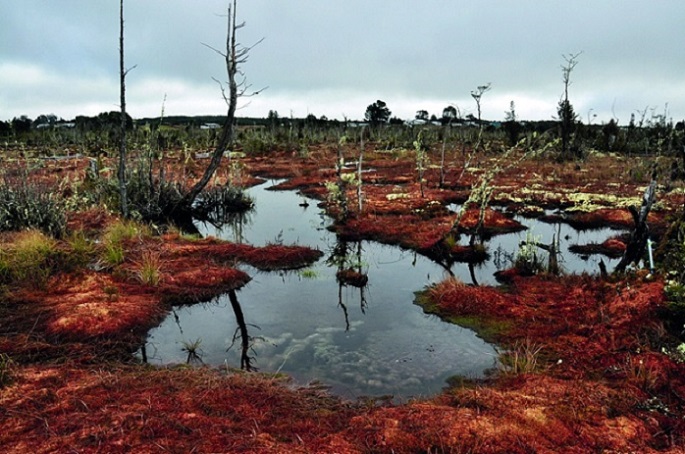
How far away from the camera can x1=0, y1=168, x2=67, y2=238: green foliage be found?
42.3ft

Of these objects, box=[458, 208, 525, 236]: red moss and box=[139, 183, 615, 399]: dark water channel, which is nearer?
box=[139, 183, 615, 399]: dark water channel

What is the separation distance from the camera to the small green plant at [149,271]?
396 inches

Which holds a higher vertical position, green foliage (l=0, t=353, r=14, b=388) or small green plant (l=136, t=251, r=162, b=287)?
small green plant (l=136, t=251, r=162, b=287)

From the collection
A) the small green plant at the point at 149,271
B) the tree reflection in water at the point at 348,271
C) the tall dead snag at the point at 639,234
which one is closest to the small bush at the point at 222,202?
the tree reflection in water at the point at 348,271

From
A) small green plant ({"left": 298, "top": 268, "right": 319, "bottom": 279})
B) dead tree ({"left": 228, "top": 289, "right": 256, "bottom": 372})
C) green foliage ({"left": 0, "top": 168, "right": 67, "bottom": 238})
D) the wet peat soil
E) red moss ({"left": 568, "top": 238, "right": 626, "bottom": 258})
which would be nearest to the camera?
the wet peat soil

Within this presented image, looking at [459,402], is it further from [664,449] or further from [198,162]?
[198,162]

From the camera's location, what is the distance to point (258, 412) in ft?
17.7

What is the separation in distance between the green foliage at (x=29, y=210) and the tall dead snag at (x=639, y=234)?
1306 cm

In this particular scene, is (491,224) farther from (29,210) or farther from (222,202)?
(29,210)

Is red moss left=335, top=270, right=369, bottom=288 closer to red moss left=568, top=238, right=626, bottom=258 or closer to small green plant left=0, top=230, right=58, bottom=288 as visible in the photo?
small green plant left=0, top=230, right=58, bottom=288

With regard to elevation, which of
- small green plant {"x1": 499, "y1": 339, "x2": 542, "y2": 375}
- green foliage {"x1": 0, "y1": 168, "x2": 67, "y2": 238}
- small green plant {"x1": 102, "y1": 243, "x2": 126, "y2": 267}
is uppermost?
green foliage {"x1": 0, "y1": 168, "x2": 67, "y2": 238}

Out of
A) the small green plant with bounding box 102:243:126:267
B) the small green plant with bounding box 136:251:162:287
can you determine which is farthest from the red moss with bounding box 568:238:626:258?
the small green plant with bounding box 102:243:126:267

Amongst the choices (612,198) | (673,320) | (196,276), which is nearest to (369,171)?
(612,198)

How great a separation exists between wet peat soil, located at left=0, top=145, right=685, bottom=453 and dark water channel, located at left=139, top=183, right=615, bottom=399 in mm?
414
